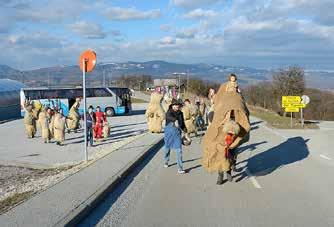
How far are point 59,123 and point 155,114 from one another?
16.7 ft

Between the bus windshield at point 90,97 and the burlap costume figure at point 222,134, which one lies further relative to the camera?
the bus windshield at point 90,97

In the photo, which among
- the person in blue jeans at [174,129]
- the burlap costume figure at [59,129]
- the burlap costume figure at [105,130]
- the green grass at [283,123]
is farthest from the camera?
the green grass at [283,123]

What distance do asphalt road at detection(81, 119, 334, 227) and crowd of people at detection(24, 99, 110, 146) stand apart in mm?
9334

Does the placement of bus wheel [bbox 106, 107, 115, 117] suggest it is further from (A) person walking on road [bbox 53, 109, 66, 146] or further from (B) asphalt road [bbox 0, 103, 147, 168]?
(A) person walking on road [bbox 53, 109, 66, 146]

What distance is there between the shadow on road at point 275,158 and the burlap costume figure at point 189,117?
14.5 ft

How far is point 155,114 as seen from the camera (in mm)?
27938

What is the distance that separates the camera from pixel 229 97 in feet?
40.2

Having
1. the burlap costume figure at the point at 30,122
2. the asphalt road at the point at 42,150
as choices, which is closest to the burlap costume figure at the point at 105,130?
the asphalt road at the point at 42,150

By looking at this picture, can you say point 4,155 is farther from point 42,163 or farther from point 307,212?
point 307,212

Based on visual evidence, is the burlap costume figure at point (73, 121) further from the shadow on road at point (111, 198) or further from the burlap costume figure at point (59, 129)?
the shadow on road at point (111, 198)

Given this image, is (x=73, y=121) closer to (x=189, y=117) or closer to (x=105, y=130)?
(x=105, y=130)

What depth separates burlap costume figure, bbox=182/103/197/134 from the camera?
2529 centimetres

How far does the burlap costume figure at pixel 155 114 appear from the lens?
1086 inches

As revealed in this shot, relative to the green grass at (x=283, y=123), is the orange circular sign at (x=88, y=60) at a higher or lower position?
higher
